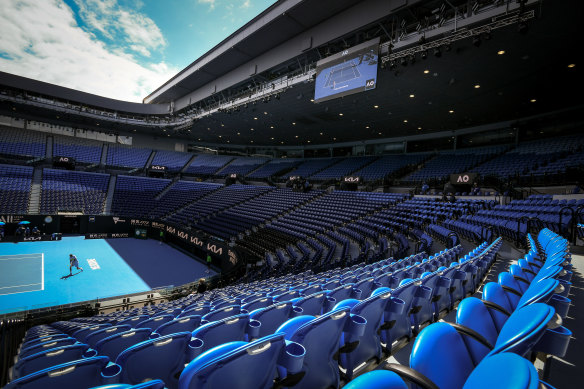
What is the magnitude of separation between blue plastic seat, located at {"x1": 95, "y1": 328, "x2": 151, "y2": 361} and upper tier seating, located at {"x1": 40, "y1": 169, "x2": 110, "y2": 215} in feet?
90.7

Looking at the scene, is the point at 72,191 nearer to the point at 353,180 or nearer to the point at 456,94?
the point at 353,180

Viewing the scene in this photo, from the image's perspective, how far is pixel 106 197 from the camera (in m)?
27.4

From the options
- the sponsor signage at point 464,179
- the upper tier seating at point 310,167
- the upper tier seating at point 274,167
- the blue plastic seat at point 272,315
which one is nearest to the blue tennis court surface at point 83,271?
the blue plastic seat at point 272,315

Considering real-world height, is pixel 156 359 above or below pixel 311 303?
below

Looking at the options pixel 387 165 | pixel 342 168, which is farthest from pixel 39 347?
pixel 342 168

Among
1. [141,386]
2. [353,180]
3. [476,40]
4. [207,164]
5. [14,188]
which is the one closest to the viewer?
[141,386]

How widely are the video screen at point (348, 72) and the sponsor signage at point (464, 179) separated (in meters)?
9.29

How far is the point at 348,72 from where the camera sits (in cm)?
1222

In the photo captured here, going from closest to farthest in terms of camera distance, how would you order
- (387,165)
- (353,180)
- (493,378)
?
1. (493,378)
2. (353,180)
3. (387,165)

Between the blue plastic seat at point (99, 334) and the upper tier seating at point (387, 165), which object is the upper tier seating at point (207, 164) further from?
the blue plastic seat at point (99, 334)

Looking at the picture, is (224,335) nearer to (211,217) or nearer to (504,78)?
(504,78)

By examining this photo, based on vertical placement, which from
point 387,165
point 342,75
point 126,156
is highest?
point 342,75

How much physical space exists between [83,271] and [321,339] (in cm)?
1770

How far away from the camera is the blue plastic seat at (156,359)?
1.88m
